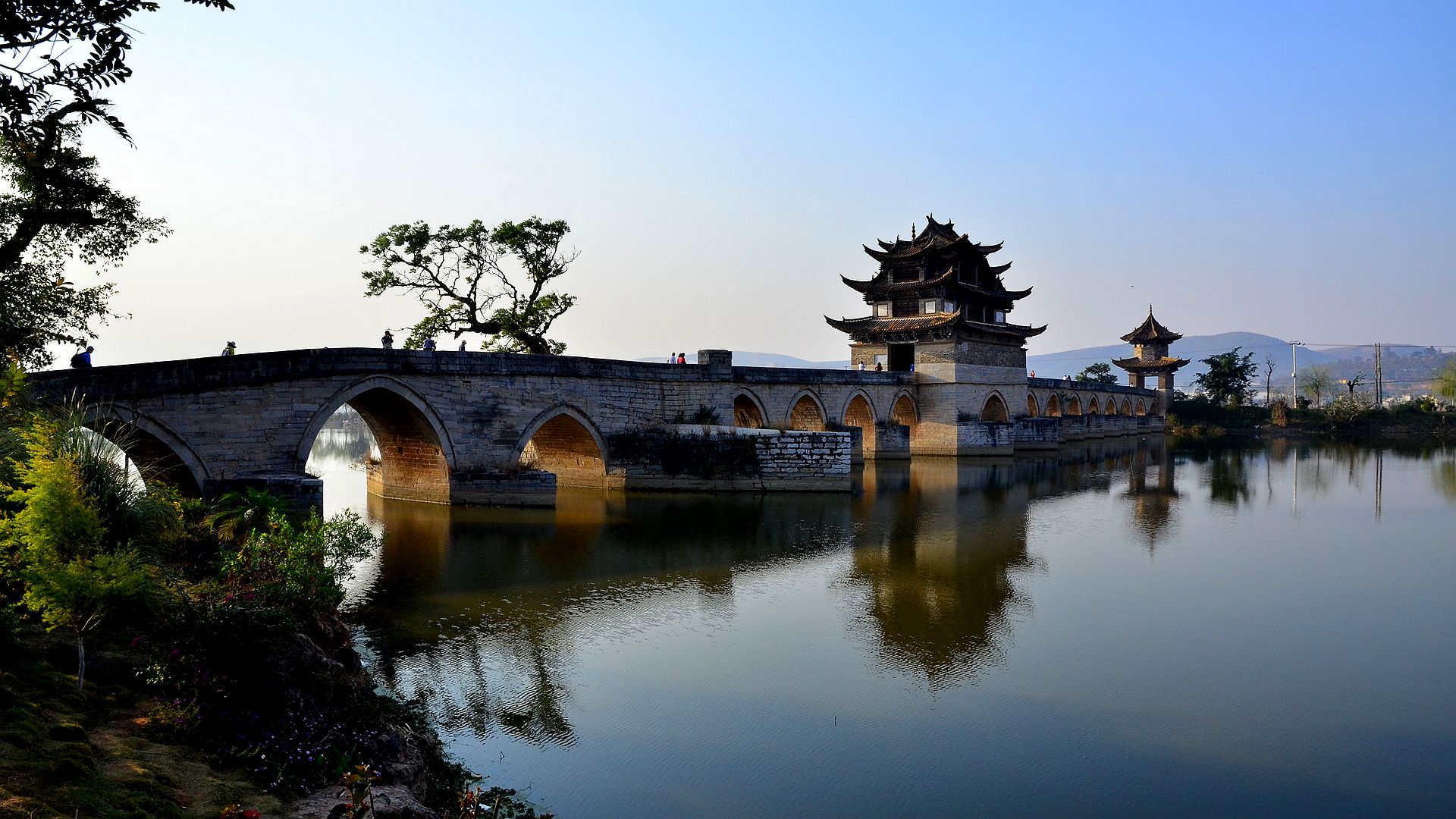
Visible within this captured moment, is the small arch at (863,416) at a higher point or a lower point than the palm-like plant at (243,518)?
higher

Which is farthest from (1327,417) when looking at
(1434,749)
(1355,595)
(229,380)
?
(229,380)

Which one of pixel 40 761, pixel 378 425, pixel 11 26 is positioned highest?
pixel 11 26

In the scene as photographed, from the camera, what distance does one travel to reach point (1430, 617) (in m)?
12.5

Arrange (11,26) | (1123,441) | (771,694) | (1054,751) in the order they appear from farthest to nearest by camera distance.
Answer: (1123,441)
(771,694)
(1054,751)
(11,26)

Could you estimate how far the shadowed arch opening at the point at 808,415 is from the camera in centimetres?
3110

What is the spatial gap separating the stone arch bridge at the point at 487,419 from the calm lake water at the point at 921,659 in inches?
69.3

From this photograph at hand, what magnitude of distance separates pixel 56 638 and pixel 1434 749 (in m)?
11.3

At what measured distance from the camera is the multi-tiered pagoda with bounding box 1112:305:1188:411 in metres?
62.2

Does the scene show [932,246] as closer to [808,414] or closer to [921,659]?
[808,414]

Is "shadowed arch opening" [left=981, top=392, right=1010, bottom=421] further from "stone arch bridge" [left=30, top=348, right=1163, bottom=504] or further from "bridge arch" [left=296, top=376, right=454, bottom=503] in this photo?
"bridge arch" [left=296, top=376, right=454, bottom=503]

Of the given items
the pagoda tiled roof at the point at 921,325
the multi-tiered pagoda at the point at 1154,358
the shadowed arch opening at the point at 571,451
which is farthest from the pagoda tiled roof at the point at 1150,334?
the shadowed arch opening at the point at 571,451

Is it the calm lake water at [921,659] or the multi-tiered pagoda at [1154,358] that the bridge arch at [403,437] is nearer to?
the calm lake water at [921,659]

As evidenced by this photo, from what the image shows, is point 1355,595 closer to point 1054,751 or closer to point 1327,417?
point 1054,751

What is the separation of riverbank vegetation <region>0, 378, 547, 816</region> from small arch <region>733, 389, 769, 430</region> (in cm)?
2039
